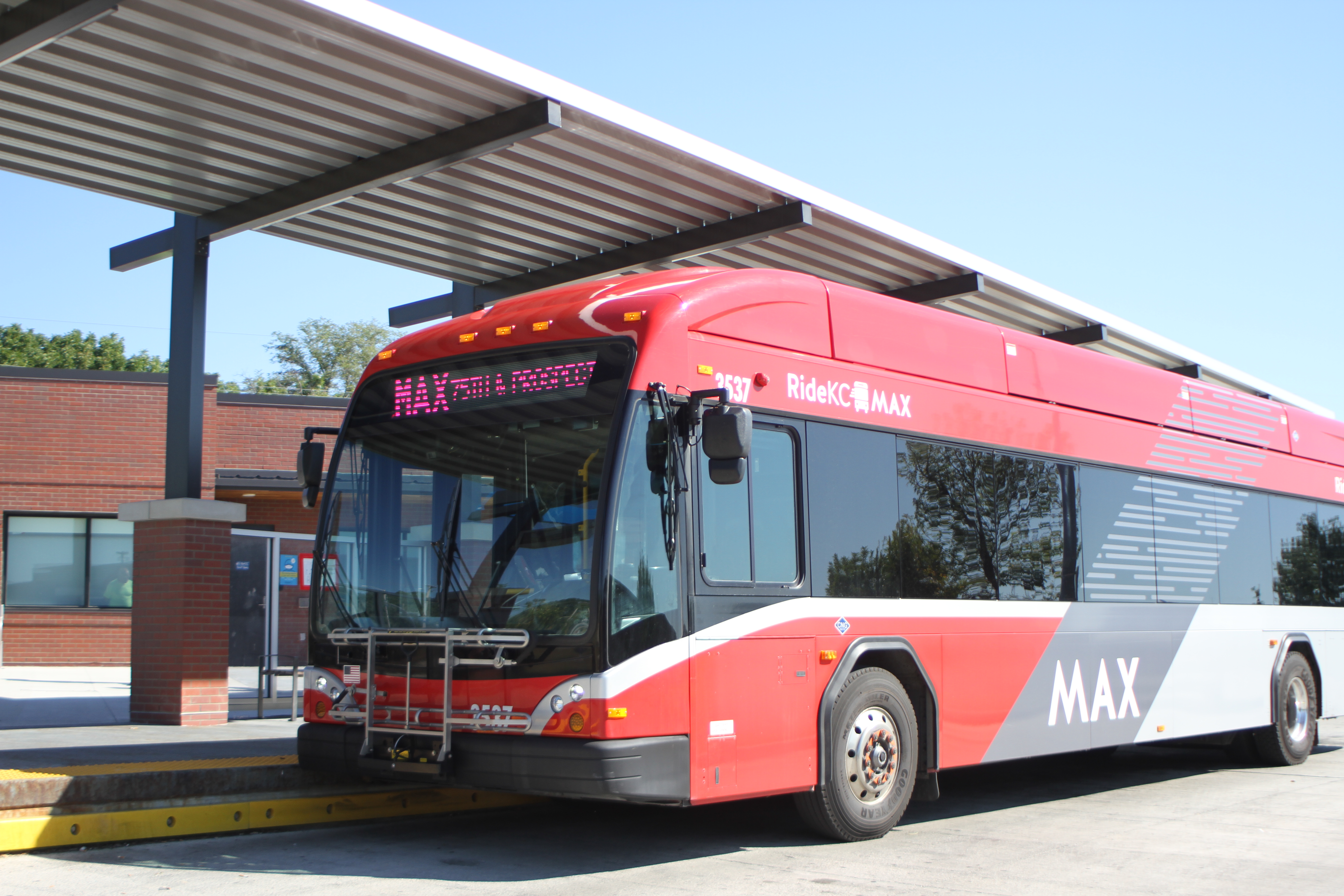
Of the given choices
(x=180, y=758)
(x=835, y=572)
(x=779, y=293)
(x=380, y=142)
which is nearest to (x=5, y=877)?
(x=180, y=758)

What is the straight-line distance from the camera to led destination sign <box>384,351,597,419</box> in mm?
7223

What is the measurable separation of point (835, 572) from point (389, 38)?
5.41 m

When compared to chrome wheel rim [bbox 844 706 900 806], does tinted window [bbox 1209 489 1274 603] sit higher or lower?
higher

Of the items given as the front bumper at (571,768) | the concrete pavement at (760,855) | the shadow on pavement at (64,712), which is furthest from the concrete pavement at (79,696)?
the front bumper at (571,768)

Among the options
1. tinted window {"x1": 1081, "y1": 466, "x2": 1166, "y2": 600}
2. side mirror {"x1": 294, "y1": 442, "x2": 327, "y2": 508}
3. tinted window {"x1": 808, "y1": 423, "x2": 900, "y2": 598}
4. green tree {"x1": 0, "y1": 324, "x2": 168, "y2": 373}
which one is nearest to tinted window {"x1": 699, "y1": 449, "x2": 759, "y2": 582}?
tinted window {"x1": 808, "y1": 423, "x2": 900, "y2": 598}

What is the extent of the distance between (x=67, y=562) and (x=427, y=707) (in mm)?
22332

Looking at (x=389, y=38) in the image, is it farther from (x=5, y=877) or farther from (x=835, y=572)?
(x=5, y=877)

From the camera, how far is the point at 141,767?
8.02m

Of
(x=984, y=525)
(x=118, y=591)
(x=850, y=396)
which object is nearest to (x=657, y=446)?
(x=850, y=396)

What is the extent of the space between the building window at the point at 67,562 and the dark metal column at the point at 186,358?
14409 mm

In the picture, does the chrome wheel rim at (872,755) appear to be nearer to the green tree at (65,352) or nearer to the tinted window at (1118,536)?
the tinted window at (1118,536)

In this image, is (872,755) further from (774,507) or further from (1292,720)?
(1292,720)

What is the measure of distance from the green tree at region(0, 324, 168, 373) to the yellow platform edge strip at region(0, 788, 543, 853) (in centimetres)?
5220

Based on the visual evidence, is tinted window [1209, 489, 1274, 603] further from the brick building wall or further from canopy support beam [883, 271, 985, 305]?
the brick building wall
